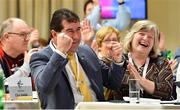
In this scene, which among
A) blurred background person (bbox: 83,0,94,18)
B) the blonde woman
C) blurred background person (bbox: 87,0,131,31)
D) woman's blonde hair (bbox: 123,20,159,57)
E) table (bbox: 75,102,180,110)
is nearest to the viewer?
table (bbox: 75,102,180,110)

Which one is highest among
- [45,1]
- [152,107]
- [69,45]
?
[45,1]

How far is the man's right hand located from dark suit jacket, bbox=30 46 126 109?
0.17 ft

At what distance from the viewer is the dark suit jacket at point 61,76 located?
6.78 feet

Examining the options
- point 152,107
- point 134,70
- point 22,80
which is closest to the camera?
point 152,107

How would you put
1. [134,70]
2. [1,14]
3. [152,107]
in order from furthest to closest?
[1,14], [134,70], [152,107]

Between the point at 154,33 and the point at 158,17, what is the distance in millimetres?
2245

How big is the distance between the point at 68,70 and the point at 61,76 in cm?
8

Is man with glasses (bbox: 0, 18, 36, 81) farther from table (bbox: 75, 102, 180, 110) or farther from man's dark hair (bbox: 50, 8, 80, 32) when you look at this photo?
table (bbox: 75, 102, 180, 110)

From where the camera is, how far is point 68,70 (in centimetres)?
228

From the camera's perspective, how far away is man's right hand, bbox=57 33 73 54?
82.1 inches

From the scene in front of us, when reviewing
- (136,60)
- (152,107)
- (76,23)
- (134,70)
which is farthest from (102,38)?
(152,107)

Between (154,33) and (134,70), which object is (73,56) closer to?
(134,70)

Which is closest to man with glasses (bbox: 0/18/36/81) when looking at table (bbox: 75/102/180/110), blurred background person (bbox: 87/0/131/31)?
table (bbox: 75/102/180/110)

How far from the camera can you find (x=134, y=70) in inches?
101
